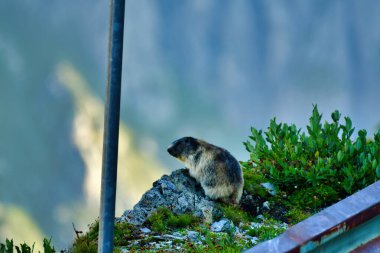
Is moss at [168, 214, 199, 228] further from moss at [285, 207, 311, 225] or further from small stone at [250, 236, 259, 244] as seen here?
moss at [285, 207, 311, 225]

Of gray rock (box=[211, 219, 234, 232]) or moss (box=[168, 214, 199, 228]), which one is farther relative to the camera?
moss (box=[168, 214, 199, 228])

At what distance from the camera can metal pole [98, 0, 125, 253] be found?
4961 mm

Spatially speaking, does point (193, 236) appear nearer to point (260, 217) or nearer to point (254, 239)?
point (254, 239)

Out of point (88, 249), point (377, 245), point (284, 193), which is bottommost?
point (377, 245)

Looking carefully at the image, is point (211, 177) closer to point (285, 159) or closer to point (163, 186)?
point (163, 186)

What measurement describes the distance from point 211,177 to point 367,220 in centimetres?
612

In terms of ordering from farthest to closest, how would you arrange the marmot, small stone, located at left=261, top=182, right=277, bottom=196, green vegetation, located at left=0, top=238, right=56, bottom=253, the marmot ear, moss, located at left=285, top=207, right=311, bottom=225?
small stone, located at left=261, top=182, right=277, bottom=196, the marmot ear, moss, located at left=285, top=207, right=311, bottom=225, the marmot, green vegetation, located at left=0, top=238, right=56, bottom=253

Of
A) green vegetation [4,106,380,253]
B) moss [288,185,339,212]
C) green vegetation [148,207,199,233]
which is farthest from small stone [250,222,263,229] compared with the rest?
moss [288,185,339,212]

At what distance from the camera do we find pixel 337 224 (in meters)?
3.55

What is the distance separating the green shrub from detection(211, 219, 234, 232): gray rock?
1.85m

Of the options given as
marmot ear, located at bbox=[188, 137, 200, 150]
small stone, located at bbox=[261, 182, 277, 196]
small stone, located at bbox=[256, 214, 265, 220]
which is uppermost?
marmot ear, located at bbox=[188, 137, 200, 150]

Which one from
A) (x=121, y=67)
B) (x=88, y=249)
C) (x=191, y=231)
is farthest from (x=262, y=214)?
(x=121, y=67)

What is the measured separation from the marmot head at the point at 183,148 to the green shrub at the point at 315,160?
116cm

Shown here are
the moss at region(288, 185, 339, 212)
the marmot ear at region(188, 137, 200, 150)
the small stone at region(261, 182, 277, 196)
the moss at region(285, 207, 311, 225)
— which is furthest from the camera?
the small stone at region(261, 182, 277, 196)
